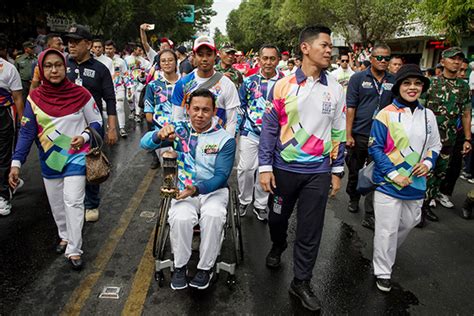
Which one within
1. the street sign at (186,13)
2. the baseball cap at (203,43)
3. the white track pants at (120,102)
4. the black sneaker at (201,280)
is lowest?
the black sneaker at (201,280)

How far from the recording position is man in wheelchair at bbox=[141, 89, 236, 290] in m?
3.26

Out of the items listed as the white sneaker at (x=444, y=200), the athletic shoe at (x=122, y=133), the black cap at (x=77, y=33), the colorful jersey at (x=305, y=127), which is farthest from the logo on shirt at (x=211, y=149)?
the athletic shoe at (x=122, y=133)

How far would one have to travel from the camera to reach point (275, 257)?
3.90 metres

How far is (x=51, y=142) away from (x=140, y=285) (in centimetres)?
154

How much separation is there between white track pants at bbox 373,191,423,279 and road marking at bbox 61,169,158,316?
99.7 inches

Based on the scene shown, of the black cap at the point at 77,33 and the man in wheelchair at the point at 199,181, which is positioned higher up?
the black cap at the point at 77,33

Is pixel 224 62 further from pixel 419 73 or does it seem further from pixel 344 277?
pixel 344 277

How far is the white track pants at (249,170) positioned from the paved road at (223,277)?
0.29 m

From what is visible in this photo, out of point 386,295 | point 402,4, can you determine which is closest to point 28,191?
point 386,295

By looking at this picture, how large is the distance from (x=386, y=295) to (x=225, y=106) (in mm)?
2469

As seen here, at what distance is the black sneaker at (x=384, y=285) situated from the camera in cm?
362

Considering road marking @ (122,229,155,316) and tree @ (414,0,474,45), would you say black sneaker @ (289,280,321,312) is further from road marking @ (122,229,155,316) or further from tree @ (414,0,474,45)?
tree @ (414,0,474,45)

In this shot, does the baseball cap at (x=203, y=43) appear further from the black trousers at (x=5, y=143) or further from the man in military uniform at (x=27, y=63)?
the man in military uniform at (x=27, y=63)

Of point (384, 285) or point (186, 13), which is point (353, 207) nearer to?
point (384, 285)
